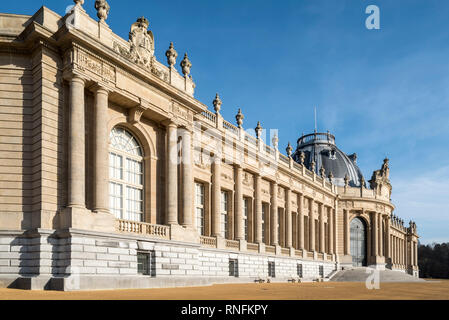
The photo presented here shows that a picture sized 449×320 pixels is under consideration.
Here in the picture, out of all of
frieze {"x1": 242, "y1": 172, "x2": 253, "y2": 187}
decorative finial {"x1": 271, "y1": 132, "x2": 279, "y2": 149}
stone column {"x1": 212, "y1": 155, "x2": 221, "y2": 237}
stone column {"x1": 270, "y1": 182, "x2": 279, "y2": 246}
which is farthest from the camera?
decorative finial {"x1": 271, "y1": 132, "x2": 279, "y2": 149}

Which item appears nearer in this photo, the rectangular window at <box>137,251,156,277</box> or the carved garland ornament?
the rectangular window at <box>137,251,156,277</box>

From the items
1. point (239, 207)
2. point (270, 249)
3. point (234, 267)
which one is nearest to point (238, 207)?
point (239, 207)

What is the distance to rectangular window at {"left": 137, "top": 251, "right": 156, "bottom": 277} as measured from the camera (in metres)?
26.1

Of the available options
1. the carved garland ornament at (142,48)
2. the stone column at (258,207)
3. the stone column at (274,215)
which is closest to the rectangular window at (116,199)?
the carved garland ornament at (142,48)

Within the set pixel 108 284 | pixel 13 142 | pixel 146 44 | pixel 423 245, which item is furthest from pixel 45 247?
pixel 423 245

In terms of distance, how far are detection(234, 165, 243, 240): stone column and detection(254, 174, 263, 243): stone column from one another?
2463mm

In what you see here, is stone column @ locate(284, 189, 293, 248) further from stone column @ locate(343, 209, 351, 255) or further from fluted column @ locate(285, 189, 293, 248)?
stone column @ locate(343, 209, 351, 255)

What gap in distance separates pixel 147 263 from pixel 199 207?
997 cm

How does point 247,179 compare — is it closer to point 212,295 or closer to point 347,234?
point 212,295

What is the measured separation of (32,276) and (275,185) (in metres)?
30.2

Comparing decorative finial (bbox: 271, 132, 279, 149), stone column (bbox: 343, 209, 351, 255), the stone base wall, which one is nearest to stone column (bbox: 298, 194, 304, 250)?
decorative finial (bbox: 271, 132, 279, 149)

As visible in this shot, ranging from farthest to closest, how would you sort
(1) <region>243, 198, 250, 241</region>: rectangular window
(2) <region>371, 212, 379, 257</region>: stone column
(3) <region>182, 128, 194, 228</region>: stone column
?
(2) <region>371, 212, 379, 257</region>: stone column, (1) <region>243, 198, 250, 241</region>: rectangular window, (3) <region>182, 128, 194, 228</region>: stone column
